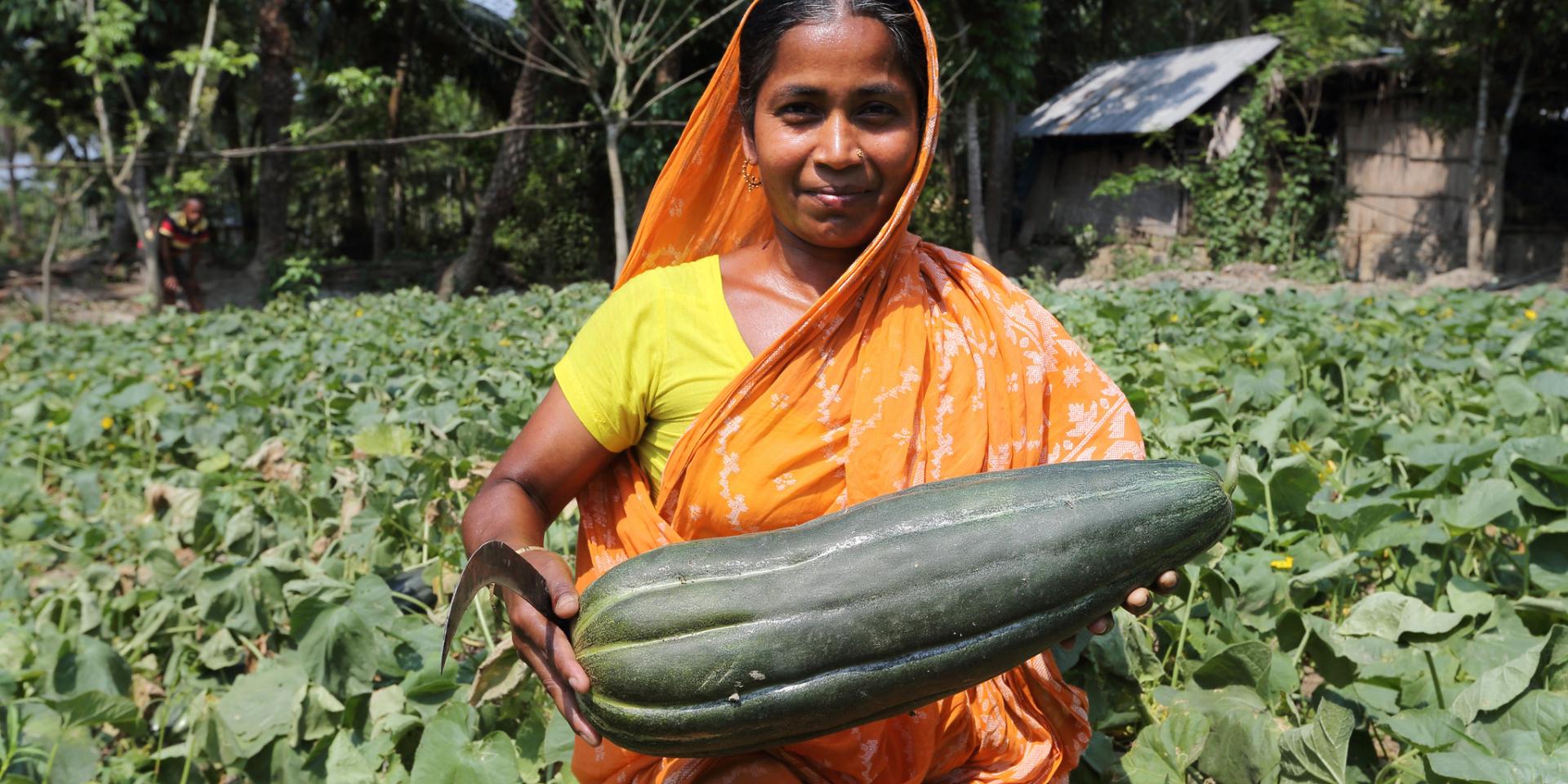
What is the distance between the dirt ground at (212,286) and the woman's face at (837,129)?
33.9 ft

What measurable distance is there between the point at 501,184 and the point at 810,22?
553 inches

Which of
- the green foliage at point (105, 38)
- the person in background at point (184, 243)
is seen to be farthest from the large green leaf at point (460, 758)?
the person in background at point (184, 243)

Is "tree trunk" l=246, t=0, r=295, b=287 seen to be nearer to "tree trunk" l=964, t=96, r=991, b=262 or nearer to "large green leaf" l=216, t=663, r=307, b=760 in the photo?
"tree trunk" l=964, t=96, r=991, b=262

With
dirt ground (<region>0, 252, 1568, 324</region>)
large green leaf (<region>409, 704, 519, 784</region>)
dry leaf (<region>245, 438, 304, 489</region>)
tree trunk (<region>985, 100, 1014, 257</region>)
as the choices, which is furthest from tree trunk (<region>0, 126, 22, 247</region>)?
large green leaf (<region>409, 704, 519, 784</region>)

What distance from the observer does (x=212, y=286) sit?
17.5m

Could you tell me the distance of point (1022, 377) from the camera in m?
1.81

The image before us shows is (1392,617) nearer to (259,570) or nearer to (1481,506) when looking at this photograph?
(1481,506)

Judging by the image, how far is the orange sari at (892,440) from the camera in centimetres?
170

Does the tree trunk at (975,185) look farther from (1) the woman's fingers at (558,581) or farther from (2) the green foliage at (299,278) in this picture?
(1) the woman's fingers at (558,581)

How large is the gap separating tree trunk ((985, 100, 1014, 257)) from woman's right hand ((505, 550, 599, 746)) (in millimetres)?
18251

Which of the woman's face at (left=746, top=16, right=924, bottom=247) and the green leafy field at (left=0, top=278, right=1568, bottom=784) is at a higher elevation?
the woman's face at (left=746, top=16, right=924, bottom=247)

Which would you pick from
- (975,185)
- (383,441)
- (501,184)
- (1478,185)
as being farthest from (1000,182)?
(383,441)

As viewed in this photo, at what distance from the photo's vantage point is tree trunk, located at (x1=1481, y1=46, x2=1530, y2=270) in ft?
46.4

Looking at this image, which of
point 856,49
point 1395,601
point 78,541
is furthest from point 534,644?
point 78,541
